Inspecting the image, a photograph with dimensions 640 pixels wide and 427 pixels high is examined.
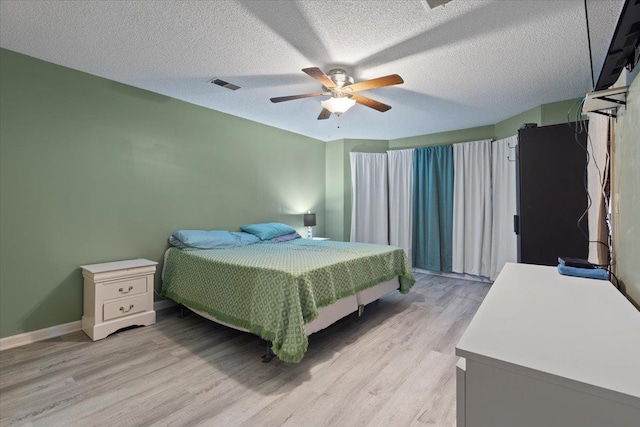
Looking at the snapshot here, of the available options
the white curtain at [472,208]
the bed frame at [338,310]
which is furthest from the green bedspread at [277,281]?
the white curtain at [472,208]

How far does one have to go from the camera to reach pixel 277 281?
2.16 metres

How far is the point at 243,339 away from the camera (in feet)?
8.64

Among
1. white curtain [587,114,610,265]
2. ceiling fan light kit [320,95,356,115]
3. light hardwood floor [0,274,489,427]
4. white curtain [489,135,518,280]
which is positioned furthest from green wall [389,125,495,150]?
light hardwood floor [0,274,489,427]

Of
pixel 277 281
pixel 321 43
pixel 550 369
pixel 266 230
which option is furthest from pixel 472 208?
pixel 550 369

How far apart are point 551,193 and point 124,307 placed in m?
4.07

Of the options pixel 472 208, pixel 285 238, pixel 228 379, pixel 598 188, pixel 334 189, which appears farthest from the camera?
pixel 334 189

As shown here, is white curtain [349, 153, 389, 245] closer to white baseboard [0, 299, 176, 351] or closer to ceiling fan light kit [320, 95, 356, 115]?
ceiling fan light kit [320, 95, 356, 115]

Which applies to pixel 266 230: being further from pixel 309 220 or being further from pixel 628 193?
pixel 628 193

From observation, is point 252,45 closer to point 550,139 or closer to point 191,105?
point 191,105

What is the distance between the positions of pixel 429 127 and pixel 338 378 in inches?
157

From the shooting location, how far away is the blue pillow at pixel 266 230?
408 centimetres

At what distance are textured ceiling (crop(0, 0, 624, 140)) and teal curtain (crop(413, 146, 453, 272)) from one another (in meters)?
1.57

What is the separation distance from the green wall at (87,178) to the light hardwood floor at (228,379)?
0.63 m

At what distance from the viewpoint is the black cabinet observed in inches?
101
